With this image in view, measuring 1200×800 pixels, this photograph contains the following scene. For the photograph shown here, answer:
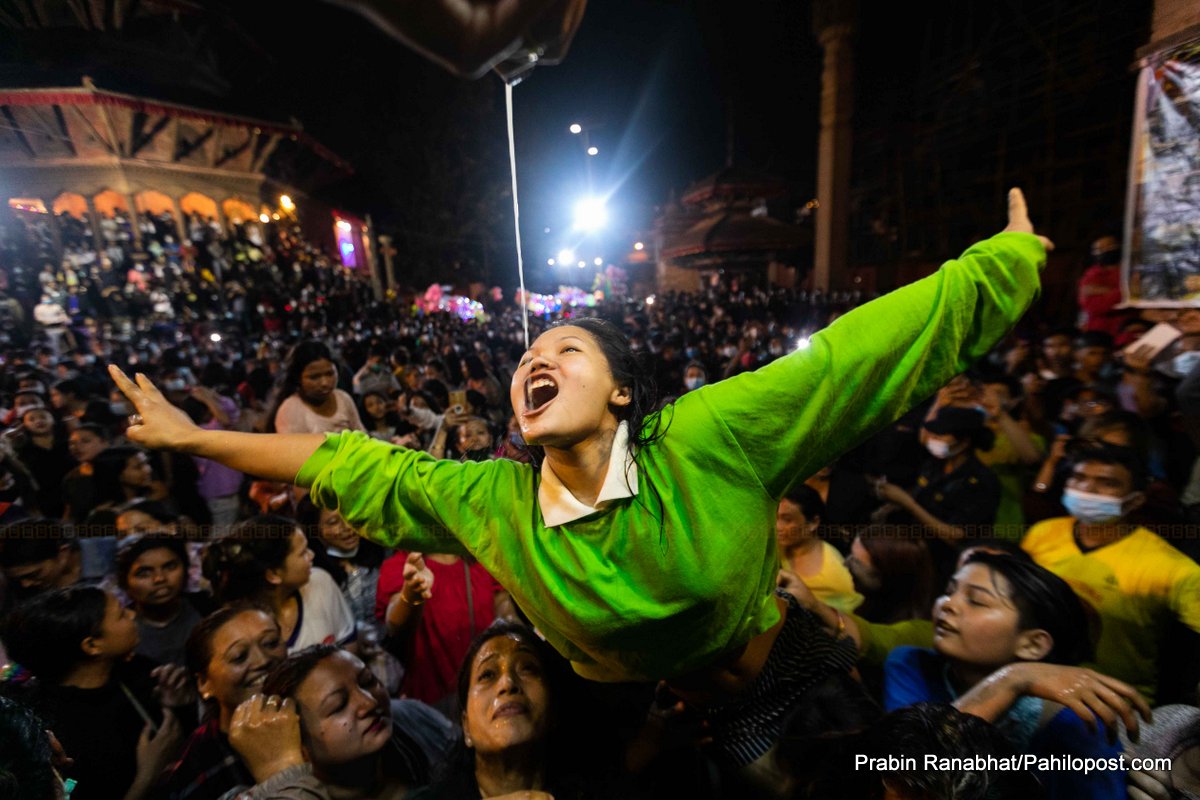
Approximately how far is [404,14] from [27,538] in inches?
126

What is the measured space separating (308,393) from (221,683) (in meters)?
2.80

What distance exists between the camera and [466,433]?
4031mm

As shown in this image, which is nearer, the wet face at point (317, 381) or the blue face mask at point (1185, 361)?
the blue face mask at point (1185, 361)

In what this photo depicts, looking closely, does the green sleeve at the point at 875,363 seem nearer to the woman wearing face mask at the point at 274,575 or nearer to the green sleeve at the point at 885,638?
the green sleeve at the point at 885,638

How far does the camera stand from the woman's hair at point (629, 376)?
142cm

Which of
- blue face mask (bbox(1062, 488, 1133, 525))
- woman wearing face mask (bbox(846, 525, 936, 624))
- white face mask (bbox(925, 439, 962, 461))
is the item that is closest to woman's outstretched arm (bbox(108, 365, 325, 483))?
woman wearing face mask (bbox(846, 525, 936, 624))

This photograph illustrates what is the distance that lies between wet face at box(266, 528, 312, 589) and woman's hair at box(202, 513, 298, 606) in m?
0.02

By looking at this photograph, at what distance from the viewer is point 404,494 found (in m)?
1.46

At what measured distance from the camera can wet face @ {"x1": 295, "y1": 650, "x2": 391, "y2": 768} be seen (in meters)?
1.74

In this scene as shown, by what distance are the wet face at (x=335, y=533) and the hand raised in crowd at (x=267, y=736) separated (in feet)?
5.46

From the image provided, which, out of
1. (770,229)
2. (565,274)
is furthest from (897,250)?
(565,274)

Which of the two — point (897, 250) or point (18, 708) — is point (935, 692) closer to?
point (18, 708)

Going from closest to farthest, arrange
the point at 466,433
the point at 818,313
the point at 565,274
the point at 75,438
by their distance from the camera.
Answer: the point at 466,433 < the point at 75,438 < the point at 818,313 < the point at 565,274

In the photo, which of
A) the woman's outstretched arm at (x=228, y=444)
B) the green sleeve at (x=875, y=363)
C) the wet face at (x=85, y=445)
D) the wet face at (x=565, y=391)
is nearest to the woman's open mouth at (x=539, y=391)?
the wet face at (x=565, y=391)
